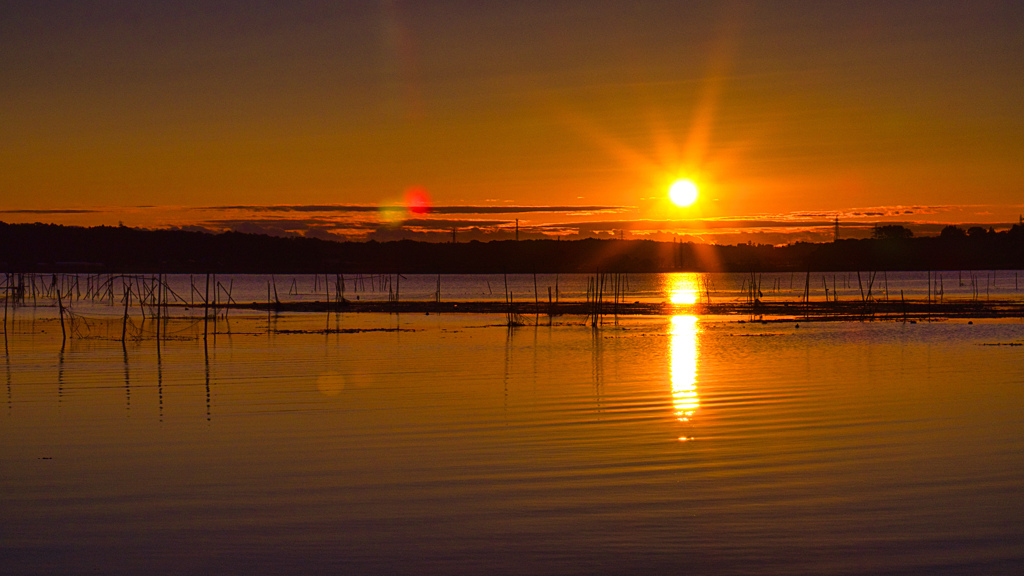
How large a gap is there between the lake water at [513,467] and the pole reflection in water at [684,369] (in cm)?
11

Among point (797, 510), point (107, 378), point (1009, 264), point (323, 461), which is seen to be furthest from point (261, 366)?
point (1009, 264)

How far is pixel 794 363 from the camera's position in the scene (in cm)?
2064

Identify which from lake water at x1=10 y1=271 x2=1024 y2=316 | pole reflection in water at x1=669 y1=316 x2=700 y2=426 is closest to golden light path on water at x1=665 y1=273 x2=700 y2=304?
lake water at x1=10 y1=271 x2=1024 y2=316

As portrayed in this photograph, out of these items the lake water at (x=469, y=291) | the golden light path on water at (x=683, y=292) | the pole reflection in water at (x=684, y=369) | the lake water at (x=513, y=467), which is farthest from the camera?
the golden light path on water at (x=683, y=292)

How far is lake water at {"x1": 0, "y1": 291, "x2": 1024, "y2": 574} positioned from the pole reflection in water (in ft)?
0.37

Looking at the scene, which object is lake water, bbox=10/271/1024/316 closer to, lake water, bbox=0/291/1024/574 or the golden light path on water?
the golden light path on water

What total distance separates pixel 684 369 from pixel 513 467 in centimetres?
1038

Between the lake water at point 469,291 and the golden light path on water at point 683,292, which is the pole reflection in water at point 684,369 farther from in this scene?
the golden light path on water at point 683,292

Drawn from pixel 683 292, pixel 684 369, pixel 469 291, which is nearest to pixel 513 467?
pixel 684 369

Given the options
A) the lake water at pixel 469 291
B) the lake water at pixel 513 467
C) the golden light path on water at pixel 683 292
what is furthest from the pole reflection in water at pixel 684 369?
the golden light path on water at pixel 683 292

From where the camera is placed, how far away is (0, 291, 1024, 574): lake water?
6.94 meters

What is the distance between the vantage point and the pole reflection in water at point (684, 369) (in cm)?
1414

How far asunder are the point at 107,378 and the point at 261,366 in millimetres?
3275

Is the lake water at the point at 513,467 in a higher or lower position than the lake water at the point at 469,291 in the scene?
lower
